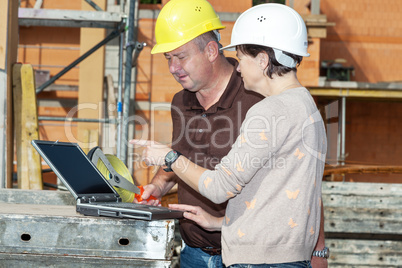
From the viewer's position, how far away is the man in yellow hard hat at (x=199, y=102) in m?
2.72

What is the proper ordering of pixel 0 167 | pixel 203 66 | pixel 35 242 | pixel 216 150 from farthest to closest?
pixel 0 167, pixel 203 66, pixel 216 150, pixel 35 242

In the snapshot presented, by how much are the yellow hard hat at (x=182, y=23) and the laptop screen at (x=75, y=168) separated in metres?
0.94

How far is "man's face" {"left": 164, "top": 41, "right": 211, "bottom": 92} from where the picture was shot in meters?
2.90

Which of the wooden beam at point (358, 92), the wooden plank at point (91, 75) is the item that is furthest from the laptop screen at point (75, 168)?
the wooden beam at point (358, 92)

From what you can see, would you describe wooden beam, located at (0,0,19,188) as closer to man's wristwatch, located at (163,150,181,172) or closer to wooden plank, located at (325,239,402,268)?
man's wristwatch, located at (163,150,181,172)

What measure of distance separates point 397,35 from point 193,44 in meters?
13.0

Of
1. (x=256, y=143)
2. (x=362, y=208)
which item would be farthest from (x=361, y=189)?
(x=256, y=143)

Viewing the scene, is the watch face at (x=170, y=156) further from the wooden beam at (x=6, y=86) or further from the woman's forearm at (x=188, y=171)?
the wooden beam at (x=6, y=86)

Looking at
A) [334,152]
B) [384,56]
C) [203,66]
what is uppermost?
[384,56]

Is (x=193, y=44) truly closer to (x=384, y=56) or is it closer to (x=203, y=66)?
(x=203, y=66)

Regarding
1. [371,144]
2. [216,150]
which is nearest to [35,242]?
[216,150]

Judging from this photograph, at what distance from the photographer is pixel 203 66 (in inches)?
114

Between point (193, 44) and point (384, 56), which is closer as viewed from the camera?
point (193, 44)

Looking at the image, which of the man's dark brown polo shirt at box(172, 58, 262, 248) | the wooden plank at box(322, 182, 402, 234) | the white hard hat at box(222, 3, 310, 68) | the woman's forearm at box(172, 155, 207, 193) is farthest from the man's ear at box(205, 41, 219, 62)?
the wooden plank at box(322, 182, 402, 234)
